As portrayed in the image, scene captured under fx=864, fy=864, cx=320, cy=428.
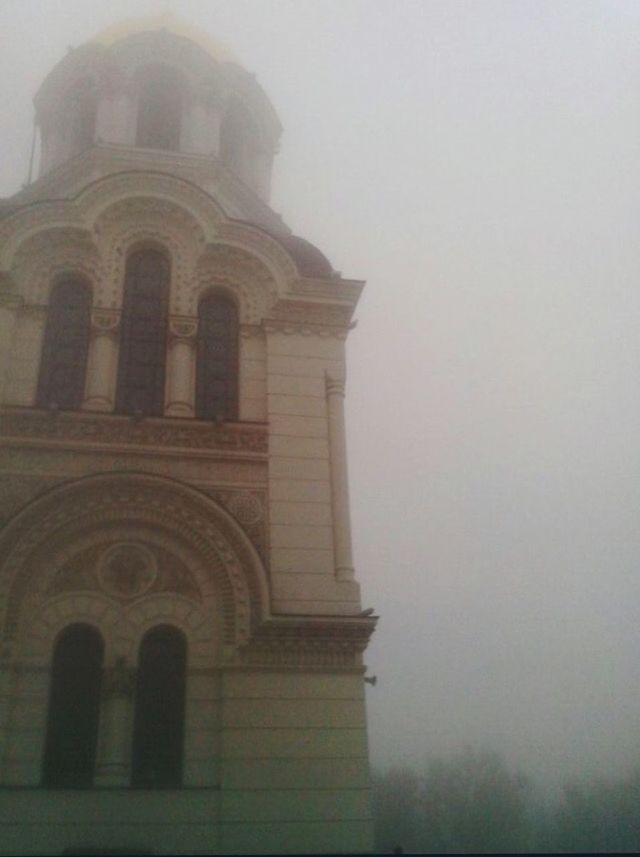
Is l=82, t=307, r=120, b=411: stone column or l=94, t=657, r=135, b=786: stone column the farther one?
l=82, t=307, r=120, b=411: stone column

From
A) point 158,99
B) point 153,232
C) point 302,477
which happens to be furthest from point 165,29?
point 302,477

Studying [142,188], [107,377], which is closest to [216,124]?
[142,188]

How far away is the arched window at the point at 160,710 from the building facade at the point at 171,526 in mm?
25

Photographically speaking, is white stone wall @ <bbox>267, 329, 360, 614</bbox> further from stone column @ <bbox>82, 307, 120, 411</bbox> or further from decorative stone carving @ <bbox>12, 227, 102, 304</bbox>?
decorative stone carving @ <bbox>12, 227, 102, 304</bbox>

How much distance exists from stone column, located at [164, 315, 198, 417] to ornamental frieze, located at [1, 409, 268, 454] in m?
0.41

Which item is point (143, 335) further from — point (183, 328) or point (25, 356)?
point (25, 356)

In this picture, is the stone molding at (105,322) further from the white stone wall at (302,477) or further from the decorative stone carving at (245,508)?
the decorative stone carving at (245,508)

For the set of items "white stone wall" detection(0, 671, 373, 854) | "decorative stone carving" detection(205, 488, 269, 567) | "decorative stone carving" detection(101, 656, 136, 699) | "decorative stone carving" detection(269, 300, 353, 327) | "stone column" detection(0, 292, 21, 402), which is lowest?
"white stone wall" detection(0, 671, 373, 854)

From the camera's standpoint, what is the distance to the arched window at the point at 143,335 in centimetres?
1303

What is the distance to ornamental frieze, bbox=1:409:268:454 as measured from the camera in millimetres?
12075

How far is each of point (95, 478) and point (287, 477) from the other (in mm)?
2672

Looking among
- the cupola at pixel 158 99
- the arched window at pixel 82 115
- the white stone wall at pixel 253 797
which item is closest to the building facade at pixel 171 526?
the white stone wall at pixel 253 797

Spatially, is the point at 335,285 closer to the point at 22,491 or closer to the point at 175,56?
the point at 22,491

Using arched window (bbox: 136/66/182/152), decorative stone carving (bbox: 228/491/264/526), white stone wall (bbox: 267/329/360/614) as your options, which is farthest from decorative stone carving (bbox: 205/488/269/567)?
arched window (bbox: 136/66/182/152)
